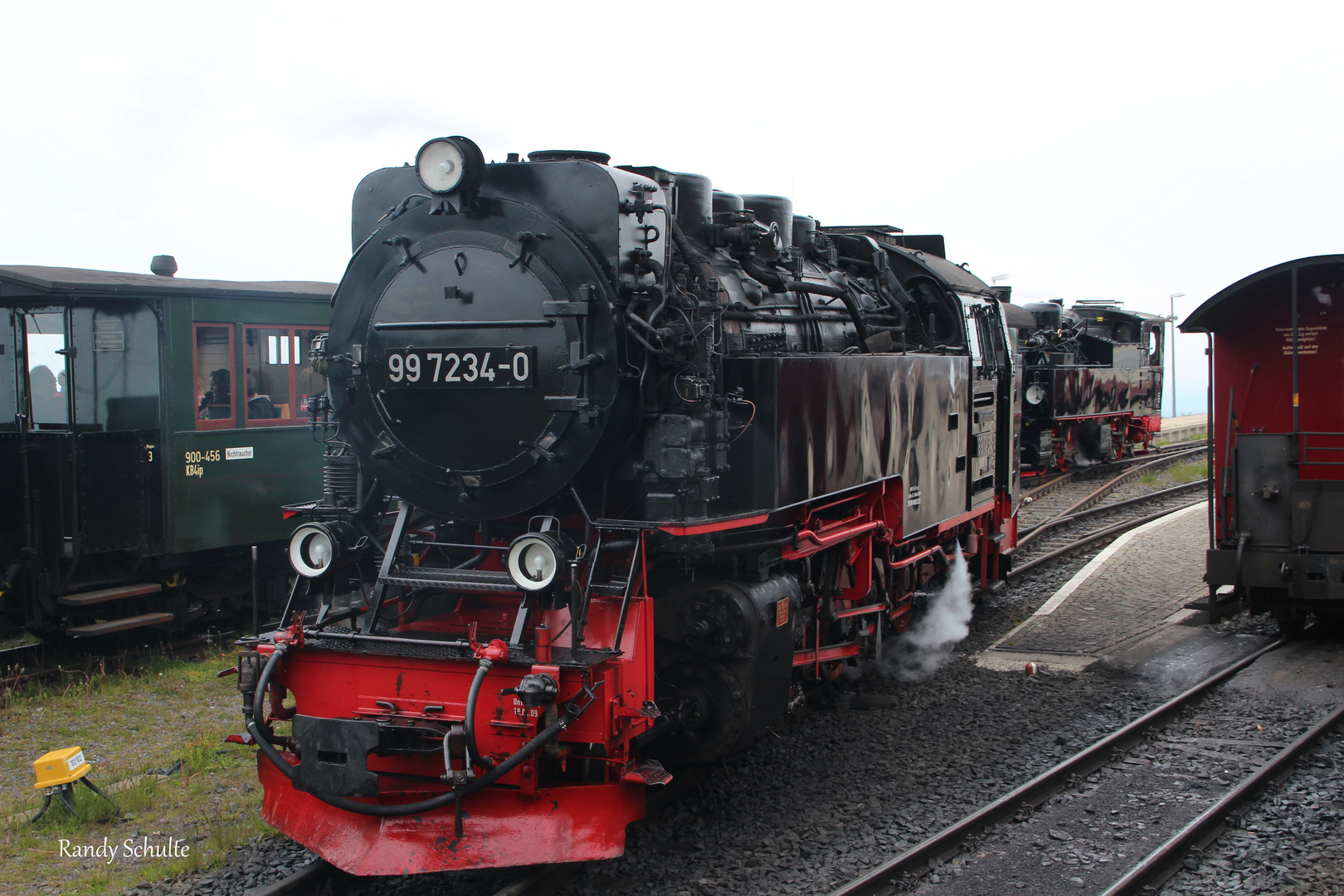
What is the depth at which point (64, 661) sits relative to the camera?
7.55m

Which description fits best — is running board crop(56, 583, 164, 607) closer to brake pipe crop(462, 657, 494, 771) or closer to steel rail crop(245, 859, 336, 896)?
steel rail crop(245, 859, 336, 896)

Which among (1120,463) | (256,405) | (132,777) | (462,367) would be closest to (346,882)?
(132,777)

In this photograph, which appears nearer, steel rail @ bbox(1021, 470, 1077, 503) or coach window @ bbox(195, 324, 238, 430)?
coach window @ bbox(195, 324, 238, 430)

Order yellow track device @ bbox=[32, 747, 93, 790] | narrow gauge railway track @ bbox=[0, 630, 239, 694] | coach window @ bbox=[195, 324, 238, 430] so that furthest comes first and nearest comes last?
coach window @ bbox=[195, 324, 238, 430] < narrow gauge railway track @ bbox=[0, 630, 239, 694] < yellow track device @ bbox=[32, 747, 93, 790]

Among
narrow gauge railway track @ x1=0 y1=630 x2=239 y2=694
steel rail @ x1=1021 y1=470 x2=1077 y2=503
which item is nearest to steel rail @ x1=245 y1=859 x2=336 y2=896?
narrow gauge railway track @ x1=0 y1=630 x2=239 y2=694

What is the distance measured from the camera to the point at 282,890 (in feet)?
13.2

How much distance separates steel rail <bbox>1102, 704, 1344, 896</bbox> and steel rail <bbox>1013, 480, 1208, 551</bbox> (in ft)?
20.1

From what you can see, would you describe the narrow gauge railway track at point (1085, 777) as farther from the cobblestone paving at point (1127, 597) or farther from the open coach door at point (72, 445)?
the open coach door at point (72, 445)

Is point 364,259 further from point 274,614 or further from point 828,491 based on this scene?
point 274,614

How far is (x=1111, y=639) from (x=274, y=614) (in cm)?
670

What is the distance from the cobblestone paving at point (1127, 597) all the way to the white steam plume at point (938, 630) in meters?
0.40

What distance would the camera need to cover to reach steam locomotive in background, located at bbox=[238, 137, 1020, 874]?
4066 mm

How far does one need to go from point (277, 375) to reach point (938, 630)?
18.6 feet

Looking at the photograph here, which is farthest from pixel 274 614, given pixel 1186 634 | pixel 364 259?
pixel 1186 634
